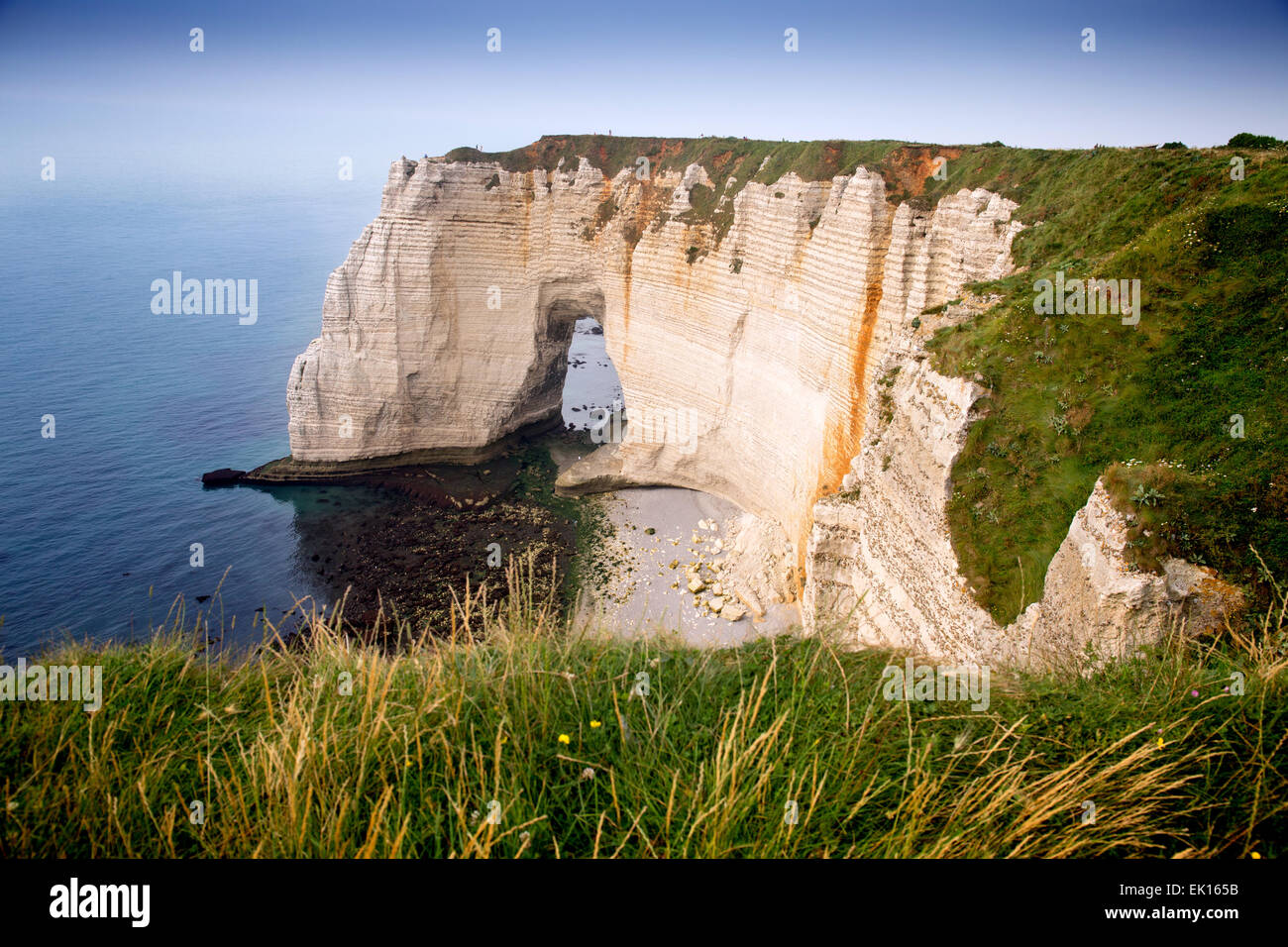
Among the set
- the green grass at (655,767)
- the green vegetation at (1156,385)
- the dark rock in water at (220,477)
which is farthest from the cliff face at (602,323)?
the green grass at (655,767)

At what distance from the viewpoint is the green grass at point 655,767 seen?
3.42 m

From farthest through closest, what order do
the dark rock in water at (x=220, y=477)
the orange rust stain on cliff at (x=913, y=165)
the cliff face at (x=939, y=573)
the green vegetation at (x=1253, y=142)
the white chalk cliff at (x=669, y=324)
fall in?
the dark rock in water at (x=220, y=477) → the orange rust stain on cliff at (x=913, y=165) → the white chalk cliff at (x=669, y=324) → the green vegetation at (x=1253, y=142) → the cliff face at (x=939, y=573)

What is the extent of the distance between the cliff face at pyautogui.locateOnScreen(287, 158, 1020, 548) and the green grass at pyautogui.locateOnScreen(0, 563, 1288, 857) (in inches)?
641

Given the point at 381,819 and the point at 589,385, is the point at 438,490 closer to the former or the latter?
the point at 589,385

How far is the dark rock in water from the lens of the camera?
29625 mm

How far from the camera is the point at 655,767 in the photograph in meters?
3.86

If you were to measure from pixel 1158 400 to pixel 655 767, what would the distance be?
10202 mm

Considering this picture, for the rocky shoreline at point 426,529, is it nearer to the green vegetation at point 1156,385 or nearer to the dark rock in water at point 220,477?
the dark rock in water at point 220,477

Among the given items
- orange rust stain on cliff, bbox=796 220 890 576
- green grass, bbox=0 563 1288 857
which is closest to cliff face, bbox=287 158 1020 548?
orange rust stain on cliff, bbox=796 220 890 576

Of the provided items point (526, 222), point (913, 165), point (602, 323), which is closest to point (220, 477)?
point (526, 222)

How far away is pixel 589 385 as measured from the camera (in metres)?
42.2

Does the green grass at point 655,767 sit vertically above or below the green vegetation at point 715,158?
below

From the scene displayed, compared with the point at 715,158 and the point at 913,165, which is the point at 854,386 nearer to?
the point at 913,165

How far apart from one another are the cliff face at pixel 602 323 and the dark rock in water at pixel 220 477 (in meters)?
2.81
